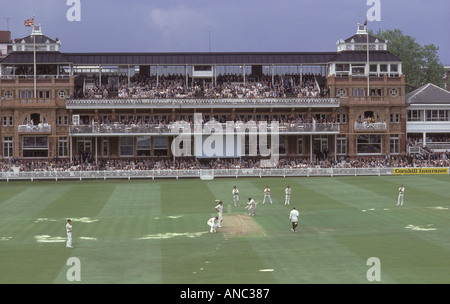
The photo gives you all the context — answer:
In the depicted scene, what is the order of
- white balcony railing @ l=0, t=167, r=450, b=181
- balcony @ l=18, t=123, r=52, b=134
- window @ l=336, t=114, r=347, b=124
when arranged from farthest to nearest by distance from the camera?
window @ l=336, t=114, r=347, b=124 < balcony @ l=18, t=123, r=52, b=134 < white balcony railing @ l=0, t=167, r=450, b=181

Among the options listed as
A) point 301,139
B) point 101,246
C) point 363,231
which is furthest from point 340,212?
point 301,139

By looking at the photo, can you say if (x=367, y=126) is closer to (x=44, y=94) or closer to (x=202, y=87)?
(x=202, y=87)

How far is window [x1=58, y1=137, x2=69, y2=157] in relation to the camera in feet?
266

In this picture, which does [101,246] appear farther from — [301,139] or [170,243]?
[301,139]

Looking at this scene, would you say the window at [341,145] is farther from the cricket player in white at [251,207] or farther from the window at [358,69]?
the cricket player in white at [251,207]

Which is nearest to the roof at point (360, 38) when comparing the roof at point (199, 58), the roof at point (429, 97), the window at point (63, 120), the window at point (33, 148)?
the roof at point (199, 58)

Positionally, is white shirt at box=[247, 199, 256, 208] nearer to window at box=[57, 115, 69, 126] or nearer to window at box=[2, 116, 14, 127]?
window at box=[57, 115, 69, 126]

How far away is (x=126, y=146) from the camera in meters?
81.9

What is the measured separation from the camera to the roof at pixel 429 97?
8669 centimetres

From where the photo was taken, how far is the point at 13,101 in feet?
263

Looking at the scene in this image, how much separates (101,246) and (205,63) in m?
52.5

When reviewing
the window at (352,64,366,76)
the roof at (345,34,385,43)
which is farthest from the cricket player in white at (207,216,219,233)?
the roof at (345,34,385,43)

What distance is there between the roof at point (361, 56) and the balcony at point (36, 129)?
34768 mm

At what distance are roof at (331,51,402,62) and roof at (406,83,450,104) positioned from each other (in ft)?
18.2
